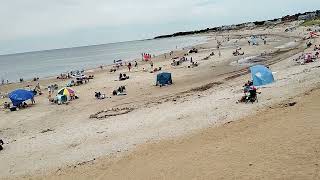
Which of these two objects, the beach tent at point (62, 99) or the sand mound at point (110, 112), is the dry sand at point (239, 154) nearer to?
the sand mound at point (110, 112)

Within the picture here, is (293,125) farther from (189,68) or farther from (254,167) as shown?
(189,68)

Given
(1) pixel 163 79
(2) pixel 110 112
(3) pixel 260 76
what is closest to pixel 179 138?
(2) pixel 110 112

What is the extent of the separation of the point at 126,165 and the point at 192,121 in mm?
5325

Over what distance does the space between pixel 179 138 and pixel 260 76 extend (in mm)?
9756

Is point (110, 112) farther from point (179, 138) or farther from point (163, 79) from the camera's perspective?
point (163, 79)

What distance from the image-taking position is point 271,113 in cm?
1580

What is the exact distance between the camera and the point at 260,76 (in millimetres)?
23062

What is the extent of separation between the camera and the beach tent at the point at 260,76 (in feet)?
75.4

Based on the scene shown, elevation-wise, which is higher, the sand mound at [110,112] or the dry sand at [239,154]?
the dry sand at [239,154]

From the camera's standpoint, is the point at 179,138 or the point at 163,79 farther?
the point at 163,79

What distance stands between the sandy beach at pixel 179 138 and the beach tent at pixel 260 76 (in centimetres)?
64

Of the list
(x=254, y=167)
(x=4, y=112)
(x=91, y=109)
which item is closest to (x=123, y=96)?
(x=91, y=109)

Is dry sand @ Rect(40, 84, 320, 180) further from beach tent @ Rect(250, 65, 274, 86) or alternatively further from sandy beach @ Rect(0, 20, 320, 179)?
beach tent @ Rect(250, 65, 274, 86)

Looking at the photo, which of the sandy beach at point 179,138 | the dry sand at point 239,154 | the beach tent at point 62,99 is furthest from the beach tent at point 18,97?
the dry sand at point 239,154
